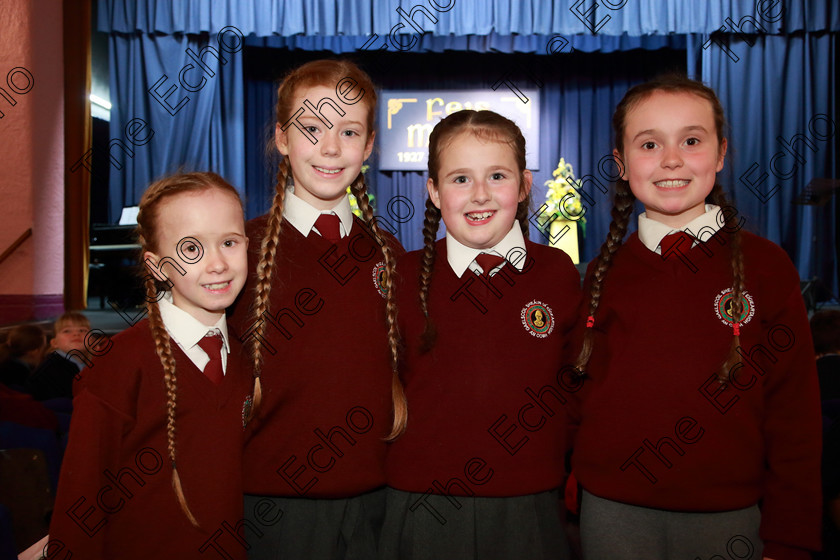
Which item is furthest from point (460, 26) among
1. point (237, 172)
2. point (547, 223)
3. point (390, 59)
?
point (237, 172)

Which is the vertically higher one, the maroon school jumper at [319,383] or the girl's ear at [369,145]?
the girl's ear at [369,145]

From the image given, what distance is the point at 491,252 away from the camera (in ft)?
4.95

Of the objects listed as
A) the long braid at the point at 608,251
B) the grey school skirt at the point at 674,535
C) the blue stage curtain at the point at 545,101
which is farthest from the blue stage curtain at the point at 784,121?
the grey school skirt at the point at 674,535

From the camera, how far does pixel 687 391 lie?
1.34 meters

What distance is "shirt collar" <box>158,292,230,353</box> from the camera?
1.36m

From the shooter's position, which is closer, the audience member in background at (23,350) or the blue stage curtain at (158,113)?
the audience member in background at (23,350)

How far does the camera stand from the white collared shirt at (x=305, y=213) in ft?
4.97

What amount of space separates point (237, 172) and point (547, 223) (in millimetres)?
3461

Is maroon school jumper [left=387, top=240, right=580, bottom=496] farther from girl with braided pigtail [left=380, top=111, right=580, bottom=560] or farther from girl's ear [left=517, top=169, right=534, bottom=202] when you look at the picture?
girl's ear [left=517, top=169, right=534, bottom=202]

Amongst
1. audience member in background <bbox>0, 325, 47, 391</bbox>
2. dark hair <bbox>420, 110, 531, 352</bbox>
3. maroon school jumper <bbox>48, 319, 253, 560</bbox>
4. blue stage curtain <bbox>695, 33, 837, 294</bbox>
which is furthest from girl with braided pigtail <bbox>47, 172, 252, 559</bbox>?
blue stage curtain <bbox>695, 33, 837, 294</bbox>

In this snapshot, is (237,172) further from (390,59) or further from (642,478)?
(642,478)

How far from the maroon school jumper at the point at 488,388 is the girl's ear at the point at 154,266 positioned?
512mm

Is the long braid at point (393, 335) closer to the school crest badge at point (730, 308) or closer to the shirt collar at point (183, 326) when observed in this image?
the shirt collar at point (183, 326)

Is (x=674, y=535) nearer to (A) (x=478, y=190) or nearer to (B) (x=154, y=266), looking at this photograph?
(A) (x=478, y=190)
